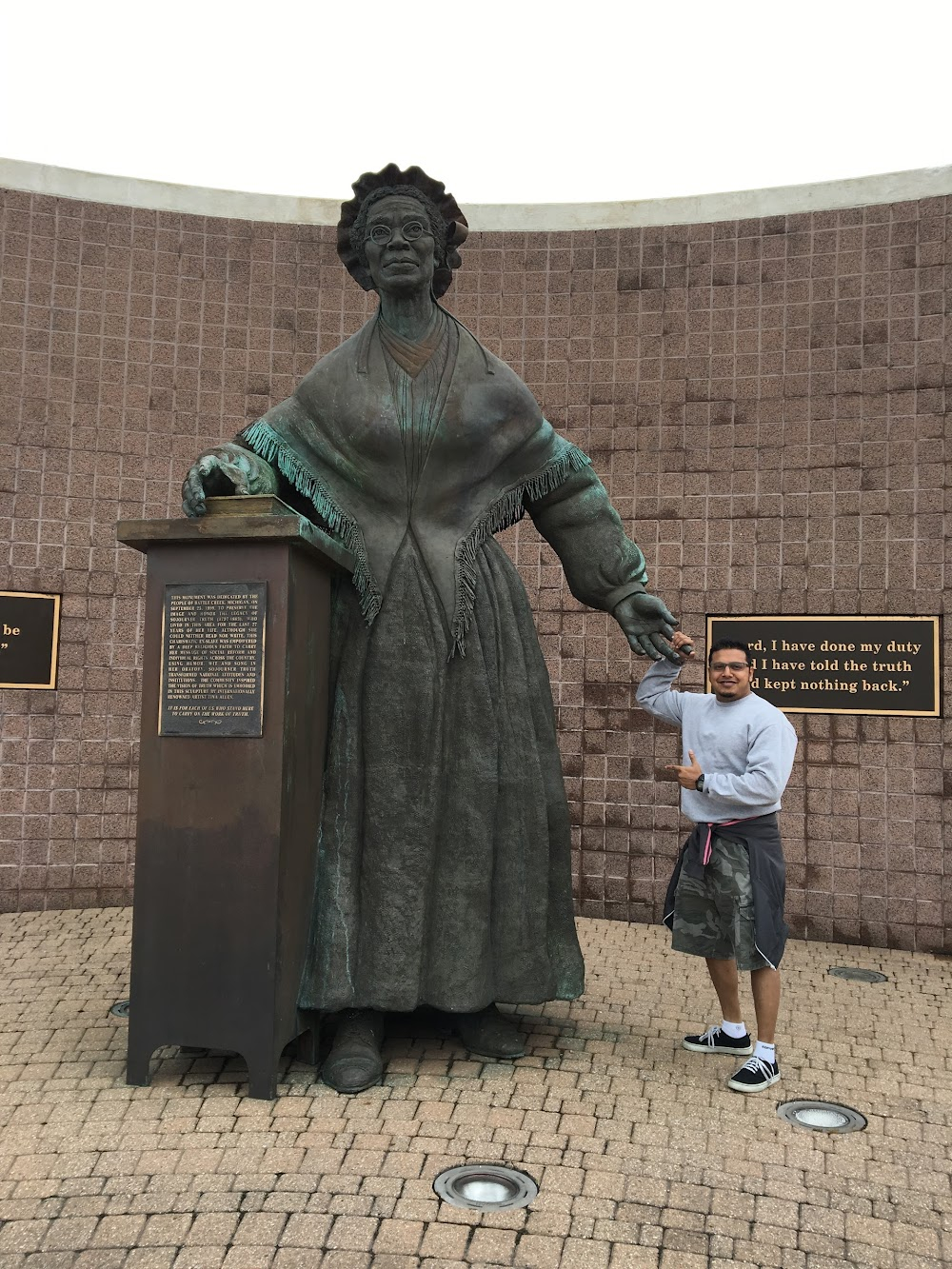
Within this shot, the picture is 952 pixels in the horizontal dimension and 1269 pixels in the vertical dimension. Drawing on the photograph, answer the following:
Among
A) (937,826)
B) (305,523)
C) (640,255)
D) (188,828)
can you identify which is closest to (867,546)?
(937,826)

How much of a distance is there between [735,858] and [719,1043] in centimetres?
71

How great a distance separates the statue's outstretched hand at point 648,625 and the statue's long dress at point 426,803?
1.55 feet

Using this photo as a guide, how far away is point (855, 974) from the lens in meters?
5.21

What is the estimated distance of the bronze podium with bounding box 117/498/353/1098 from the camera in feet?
10.7

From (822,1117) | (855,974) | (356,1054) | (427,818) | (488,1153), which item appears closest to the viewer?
(488,1153)

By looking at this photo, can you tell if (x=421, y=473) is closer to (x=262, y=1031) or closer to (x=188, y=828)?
(x=188, y=828)

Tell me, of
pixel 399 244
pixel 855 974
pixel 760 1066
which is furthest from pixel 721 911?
pixel 399 244

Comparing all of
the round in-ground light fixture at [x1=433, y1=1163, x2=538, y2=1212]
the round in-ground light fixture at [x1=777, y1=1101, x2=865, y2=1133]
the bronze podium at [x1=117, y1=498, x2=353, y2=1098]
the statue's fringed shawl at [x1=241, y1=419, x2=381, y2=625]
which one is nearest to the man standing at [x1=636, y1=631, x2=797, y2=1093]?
the round in-ground light fixture at [x1=777, y1=1101, x2=865, y2=1133]

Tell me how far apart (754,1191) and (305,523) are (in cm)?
219

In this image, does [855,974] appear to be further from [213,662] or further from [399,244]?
[399,244]

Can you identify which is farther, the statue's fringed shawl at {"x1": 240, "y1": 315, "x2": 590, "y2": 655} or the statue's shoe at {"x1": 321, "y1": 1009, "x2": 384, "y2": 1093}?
the statue's fringed shawl at {"x1": 240, "y1": 315, "x2": 590, "y2": 655}

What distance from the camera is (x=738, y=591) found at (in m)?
6.17

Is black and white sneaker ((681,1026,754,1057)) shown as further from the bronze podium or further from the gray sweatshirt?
the bronze podium

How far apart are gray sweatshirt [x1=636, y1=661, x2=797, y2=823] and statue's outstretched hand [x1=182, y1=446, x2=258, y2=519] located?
175 cm
